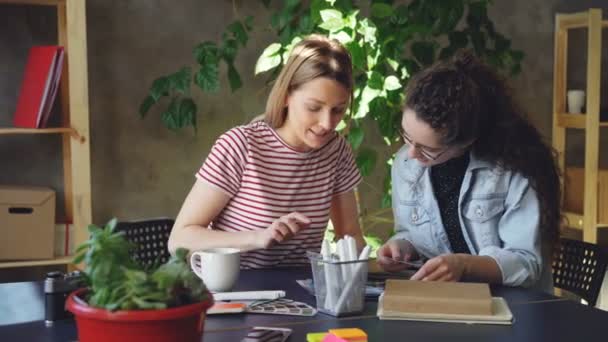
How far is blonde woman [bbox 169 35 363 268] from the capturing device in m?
2.18

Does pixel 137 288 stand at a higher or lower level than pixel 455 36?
lower

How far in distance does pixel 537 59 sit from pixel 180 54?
1693 millimetres

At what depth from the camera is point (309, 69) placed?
7.20ft

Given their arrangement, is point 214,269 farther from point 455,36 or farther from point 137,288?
point 455,36

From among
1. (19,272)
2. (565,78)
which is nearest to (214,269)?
(19,272)

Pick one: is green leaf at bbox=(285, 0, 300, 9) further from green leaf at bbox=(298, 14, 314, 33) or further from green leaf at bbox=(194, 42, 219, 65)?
green leaf at bbox=(194, 42, 219, 65)

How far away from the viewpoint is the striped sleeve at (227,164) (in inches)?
86.0

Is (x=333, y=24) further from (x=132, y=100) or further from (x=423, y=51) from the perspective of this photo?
(x=132, y=100)

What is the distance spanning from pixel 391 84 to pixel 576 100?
113 cm

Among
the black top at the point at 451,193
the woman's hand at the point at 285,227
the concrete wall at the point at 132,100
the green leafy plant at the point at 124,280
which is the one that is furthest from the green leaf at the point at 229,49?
the green leafy plant at the point at 124,280

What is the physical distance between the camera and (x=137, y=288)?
3.70ft

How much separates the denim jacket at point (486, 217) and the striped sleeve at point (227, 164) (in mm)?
432

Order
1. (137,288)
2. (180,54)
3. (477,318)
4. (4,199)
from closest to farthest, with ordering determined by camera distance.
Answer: (137,288) → (477,318) → (4,199) → (180,54)

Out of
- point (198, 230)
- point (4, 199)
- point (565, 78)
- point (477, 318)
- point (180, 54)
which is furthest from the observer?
point (565, 78)
